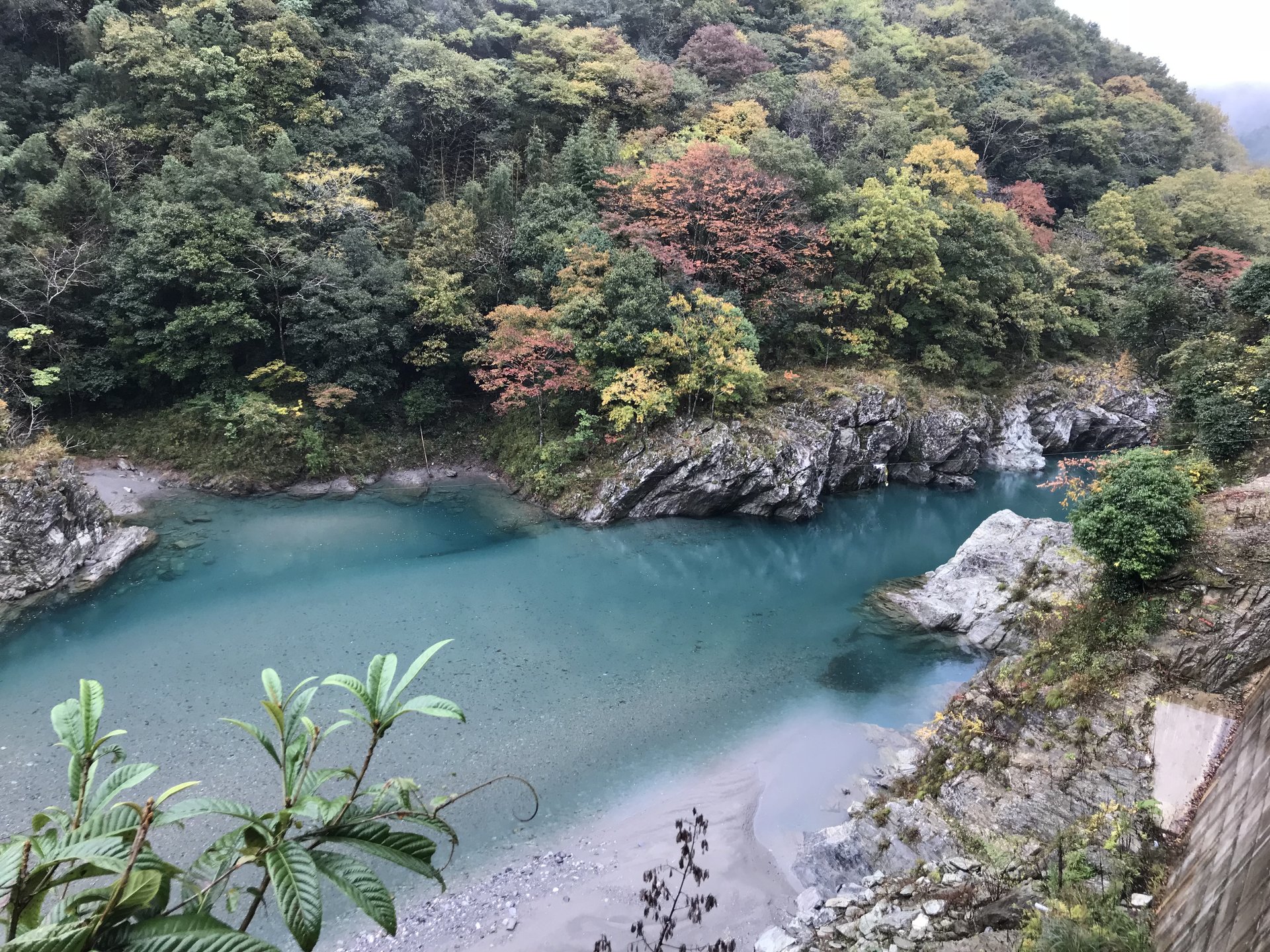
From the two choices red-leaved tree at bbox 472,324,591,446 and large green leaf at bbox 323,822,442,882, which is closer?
large green leaf at bbox 323,822,442,882

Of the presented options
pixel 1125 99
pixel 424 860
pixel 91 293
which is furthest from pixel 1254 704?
pixel 1125 99

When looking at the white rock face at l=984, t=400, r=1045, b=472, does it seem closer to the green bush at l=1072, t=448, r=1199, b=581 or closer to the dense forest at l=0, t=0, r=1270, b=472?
the dense forest at l=0, t=0, r=1270, b=472

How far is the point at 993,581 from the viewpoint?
12.6m

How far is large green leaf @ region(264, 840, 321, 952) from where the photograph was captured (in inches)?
67.8

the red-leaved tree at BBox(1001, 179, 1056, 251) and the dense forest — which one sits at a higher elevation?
the red-leaved tree at BBox(1001, 179, 1056, 251)

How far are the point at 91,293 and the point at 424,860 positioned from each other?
20837 millimetres

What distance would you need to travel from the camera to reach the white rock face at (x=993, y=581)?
10930 millimetres

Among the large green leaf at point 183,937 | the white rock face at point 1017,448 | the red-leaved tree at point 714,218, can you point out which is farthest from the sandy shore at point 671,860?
the white rock face at point 1017,448

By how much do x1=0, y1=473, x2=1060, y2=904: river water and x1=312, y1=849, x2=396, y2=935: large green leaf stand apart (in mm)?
5720

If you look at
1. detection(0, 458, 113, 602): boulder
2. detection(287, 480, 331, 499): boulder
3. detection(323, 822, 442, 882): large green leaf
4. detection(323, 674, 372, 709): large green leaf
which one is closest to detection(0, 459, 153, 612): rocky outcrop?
detection(0, 458, 113, 602): boulder

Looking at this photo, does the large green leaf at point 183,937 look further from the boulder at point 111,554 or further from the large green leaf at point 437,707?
the boulder at point 111,554

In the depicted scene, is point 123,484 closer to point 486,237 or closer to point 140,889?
point 486,237

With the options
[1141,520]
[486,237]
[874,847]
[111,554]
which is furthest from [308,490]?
[1141,520]

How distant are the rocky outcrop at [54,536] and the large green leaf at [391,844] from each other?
14.4 meters
